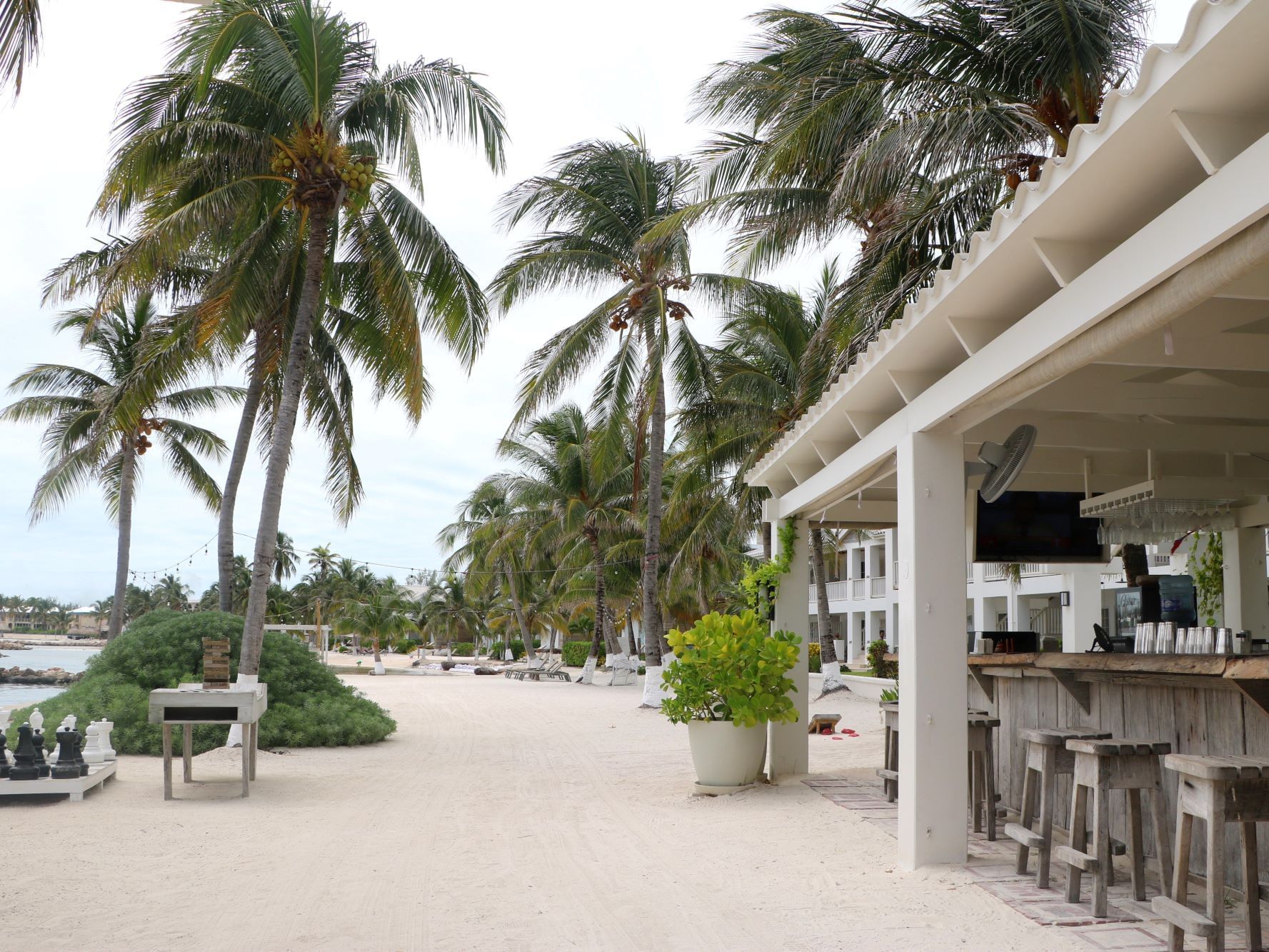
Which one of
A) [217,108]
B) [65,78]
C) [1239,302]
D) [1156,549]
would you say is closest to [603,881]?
[1239,302]

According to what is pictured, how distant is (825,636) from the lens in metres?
24.6

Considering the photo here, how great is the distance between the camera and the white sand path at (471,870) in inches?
190

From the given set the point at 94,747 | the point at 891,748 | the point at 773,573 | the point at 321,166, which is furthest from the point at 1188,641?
the point at 321,166

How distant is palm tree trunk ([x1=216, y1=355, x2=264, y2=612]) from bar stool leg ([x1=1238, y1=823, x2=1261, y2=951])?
15022mm

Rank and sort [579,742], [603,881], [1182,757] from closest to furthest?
[1182,757] → [603,881] → [579,742]

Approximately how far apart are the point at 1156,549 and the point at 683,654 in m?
14.9

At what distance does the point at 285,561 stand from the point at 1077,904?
67.8 metres

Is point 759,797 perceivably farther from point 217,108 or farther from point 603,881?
point 217,108

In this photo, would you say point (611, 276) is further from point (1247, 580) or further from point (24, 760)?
point (24, 760)

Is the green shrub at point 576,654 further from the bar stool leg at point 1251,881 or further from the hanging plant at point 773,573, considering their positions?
the bar stool leg at point 1251,881

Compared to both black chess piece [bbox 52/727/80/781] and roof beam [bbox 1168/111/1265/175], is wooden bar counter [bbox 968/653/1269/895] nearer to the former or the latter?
roof beam [bbox 1168/111/1265/175]

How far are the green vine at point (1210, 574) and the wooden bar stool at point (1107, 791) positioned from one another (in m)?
5.51

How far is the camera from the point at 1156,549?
20391 millimetres

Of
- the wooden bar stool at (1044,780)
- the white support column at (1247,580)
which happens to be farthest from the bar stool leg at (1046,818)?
the white support column at (1247,580)
